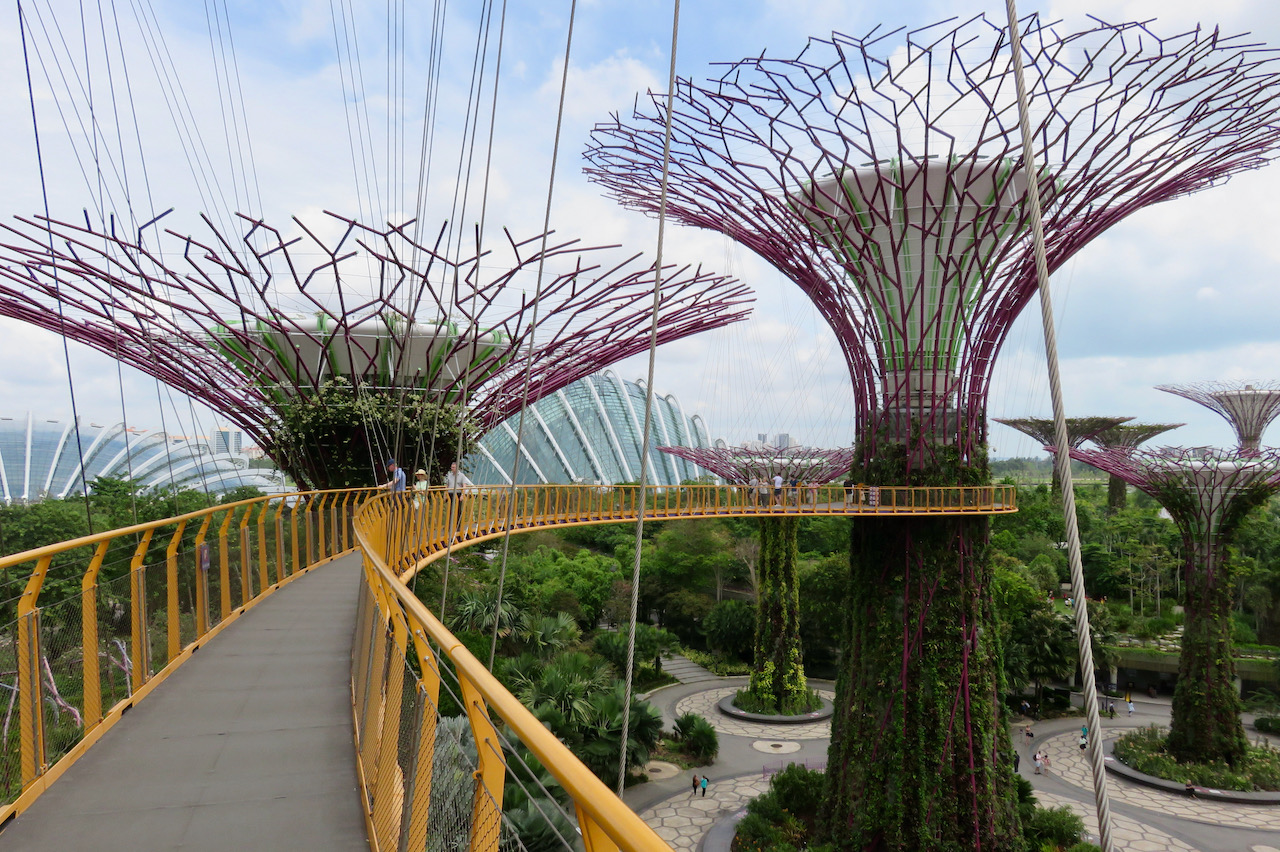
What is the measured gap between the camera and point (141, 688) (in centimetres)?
523

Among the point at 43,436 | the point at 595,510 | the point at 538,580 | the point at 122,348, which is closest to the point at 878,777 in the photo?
the point at 595,510

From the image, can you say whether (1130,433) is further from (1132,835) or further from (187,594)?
(187,594)

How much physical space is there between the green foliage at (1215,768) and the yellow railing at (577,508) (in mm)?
12628

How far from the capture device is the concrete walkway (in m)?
3.48

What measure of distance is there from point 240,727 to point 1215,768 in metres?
26.7

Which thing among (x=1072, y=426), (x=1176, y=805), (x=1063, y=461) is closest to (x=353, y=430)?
(x=1063, y=461)

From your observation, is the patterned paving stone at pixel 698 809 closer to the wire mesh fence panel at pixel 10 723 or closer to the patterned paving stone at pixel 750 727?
the patterned paving stone at pixel 750 727

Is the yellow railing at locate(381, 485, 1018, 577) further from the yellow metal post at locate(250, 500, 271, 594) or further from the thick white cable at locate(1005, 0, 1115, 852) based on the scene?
the thick white cable at locate(1005, 0, 1115, 852)

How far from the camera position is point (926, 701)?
1443 centimetres

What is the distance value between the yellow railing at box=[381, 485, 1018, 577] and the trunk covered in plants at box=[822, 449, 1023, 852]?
0.35 metres

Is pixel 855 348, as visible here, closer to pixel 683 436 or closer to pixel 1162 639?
pixel 1162 639

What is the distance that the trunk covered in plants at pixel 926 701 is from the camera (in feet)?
47.2

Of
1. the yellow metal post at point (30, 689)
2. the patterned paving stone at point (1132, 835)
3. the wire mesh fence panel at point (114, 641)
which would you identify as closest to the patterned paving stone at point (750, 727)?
the patterned paving stone at point (1132, 835)

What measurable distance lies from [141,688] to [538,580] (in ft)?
107
